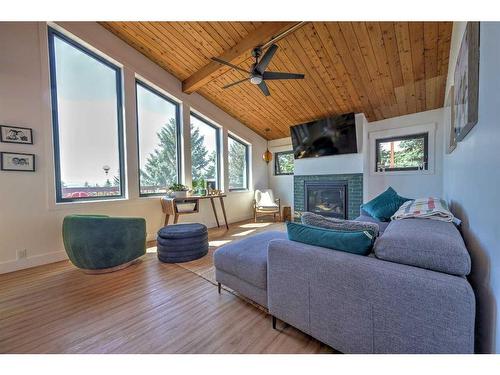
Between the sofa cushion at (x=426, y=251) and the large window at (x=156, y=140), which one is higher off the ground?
the large window at (x=156, y=140)

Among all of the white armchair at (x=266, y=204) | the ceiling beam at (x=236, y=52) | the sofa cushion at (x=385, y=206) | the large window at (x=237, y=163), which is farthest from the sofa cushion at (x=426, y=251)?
the large window at (x=237, y=163)

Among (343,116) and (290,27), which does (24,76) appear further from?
(343,116)

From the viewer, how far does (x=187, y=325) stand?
1.55 meters

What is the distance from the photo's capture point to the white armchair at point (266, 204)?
5.32m

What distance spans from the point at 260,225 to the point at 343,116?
9.84 feet

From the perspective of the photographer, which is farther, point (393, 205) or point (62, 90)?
point (62, 90)

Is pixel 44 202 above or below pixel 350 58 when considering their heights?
below

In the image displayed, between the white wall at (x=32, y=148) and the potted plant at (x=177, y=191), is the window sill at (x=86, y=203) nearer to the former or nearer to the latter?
the white wall at (x=32, y=148)

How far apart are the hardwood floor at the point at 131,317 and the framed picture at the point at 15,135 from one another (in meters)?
Result: 1.55

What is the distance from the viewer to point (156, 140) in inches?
157

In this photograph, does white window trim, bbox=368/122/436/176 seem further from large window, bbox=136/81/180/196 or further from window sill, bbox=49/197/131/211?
window sill, bbox=49/197/131/211

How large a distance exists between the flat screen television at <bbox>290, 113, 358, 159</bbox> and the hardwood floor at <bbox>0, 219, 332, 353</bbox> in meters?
3.82

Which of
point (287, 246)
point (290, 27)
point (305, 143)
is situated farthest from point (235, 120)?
point (287, 246)

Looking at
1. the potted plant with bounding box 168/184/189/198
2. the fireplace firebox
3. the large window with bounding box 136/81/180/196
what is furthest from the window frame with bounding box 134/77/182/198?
the fireplace firebox
